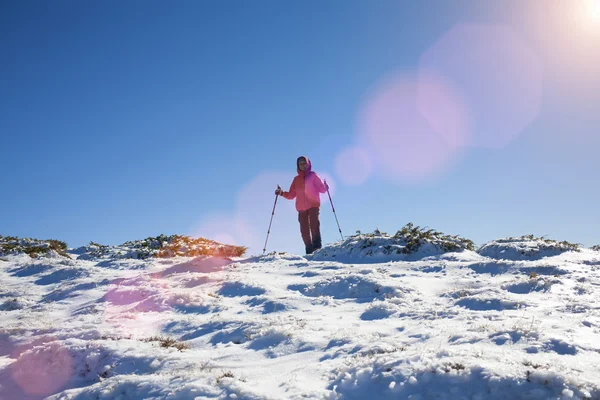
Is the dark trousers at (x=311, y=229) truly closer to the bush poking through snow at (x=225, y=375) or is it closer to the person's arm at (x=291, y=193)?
the person's arm at (x=291, y=193)

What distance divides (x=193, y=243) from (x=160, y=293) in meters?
11.8

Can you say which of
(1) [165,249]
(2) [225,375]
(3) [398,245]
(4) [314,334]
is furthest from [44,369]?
(1) [165,249]

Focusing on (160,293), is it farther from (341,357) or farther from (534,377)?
(534,377)

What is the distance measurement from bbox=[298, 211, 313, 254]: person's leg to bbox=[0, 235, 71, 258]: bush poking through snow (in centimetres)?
1219

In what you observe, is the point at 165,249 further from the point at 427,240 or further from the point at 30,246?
→ the point at 427,240

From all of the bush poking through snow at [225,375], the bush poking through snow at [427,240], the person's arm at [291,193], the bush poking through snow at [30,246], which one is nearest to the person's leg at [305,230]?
the person's arm at [291,193]

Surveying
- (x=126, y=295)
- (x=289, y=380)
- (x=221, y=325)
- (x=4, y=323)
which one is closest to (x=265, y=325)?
(x=221, y=325)

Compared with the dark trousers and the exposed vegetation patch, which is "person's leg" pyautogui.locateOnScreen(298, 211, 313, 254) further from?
the exposed vegetation patch

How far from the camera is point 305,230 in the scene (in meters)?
17.4

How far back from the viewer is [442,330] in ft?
18.7

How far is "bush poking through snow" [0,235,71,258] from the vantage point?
64.0 feet

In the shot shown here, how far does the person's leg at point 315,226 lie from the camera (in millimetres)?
17219

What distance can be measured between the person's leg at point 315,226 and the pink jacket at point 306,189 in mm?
261

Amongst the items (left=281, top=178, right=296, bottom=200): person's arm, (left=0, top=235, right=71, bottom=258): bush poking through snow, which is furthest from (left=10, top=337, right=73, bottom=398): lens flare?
(left=0, top=235, right=71, bottom=258): bush poking through snow
